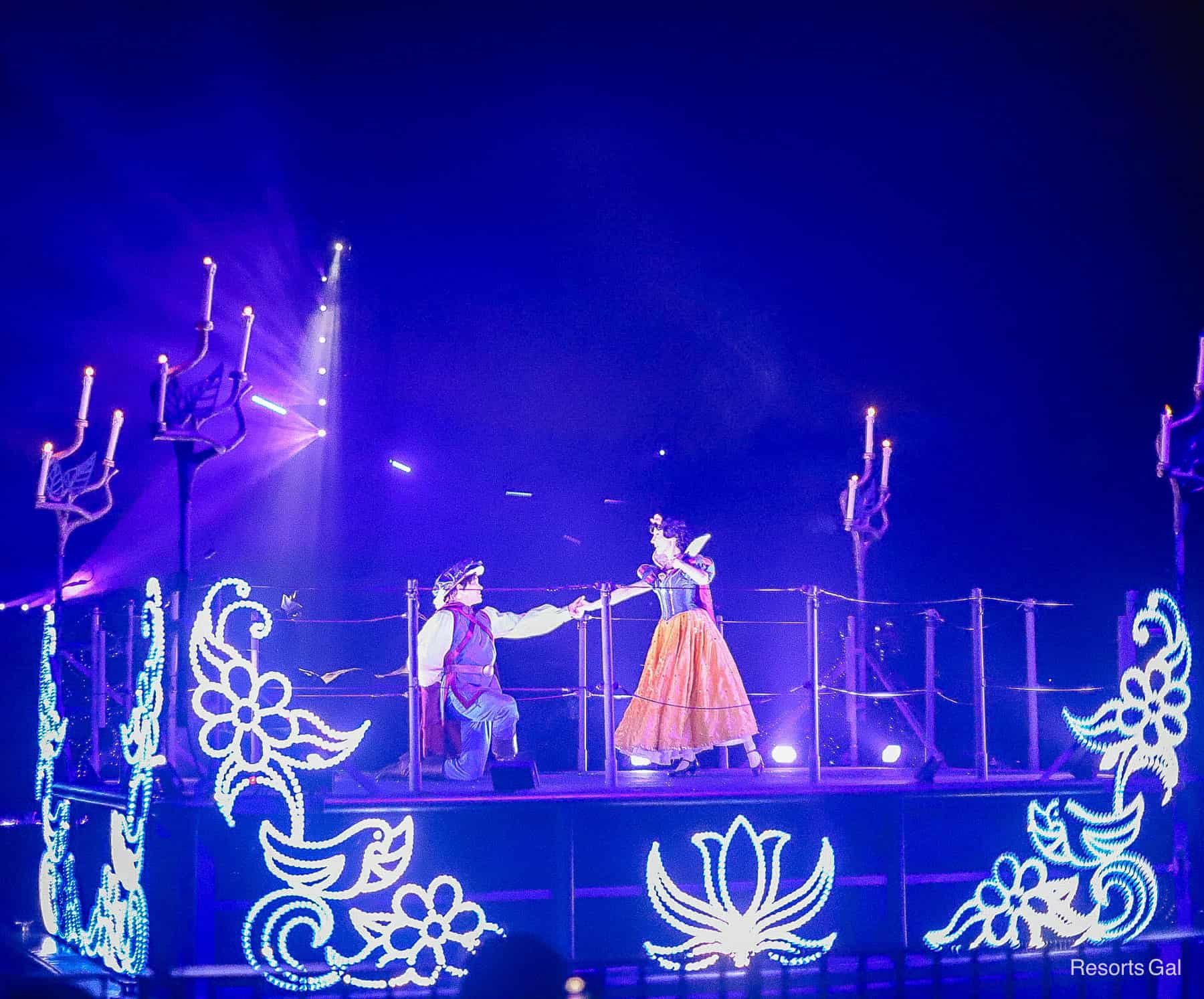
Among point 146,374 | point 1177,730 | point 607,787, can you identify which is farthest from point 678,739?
point 146,374

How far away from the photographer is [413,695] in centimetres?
637

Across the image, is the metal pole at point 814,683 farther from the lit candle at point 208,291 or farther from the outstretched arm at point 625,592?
the lit candle at point 208,291

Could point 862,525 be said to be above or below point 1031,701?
above

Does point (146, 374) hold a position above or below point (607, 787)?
above

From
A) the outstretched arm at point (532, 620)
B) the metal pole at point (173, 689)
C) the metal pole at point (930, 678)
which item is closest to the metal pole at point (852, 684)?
the metal pole at point (930, 678)

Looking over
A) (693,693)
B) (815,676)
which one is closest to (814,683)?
(815,676)

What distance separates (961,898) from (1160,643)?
7.26 feet

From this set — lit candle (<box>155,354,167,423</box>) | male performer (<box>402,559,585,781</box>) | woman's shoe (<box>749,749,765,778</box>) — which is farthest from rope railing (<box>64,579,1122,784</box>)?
lit candle (<box>155,354,167,423</box>)

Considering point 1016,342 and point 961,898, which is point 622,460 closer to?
point 1016,342

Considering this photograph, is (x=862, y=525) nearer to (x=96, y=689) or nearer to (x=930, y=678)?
(x=930, y=678)

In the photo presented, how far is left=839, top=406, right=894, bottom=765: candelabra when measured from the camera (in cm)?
820

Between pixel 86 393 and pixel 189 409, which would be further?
pixel 86 393

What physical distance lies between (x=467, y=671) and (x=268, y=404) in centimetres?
386

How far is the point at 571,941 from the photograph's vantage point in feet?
20.8
